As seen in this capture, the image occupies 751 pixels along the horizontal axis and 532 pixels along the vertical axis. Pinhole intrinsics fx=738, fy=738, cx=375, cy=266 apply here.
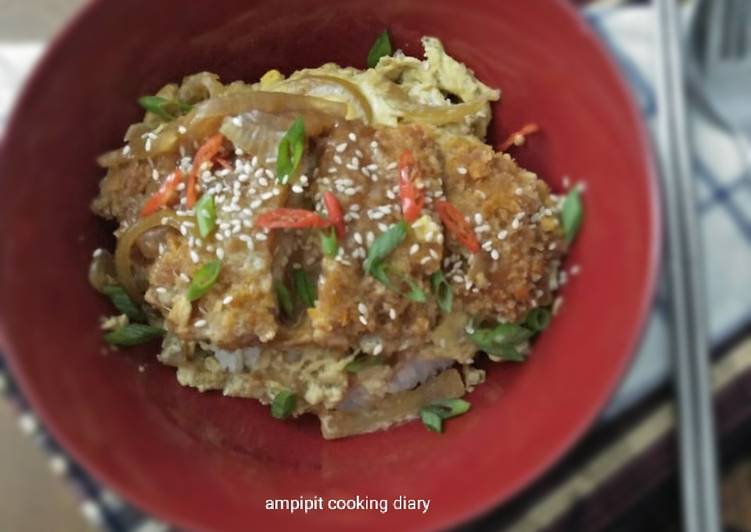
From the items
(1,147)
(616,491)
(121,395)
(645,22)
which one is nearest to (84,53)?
(1,147)

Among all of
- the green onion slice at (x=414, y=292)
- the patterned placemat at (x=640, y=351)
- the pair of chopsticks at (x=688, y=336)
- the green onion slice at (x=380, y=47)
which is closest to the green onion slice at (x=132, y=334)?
the patterned placemat at (x=640, y=351)

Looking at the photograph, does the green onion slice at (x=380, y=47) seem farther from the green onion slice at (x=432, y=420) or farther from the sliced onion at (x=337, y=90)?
the green onion slice at (x=432, y=420)

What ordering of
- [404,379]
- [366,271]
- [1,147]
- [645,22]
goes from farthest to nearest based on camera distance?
[645,22], [404,379], [366,271], [1,147]

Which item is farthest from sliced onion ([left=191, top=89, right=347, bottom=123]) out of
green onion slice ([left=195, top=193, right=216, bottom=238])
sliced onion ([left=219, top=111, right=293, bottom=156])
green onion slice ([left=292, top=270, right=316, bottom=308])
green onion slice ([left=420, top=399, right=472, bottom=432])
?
green onion slice ([left=420, top=399, right=472, bottom=432])

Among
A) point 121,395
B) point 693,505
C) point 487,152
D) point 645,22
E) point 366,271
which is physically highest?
point 645,22

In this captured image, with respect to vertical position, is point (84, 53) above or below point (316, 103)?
above

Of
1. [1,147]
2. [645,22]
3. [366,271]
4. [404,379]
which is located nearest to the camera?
[1,147]

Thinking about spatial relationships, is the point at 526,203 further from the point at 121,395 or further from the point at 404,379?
the point at 121,395

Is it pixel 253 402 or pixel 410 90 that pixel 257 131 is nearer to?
pixel 410 90
